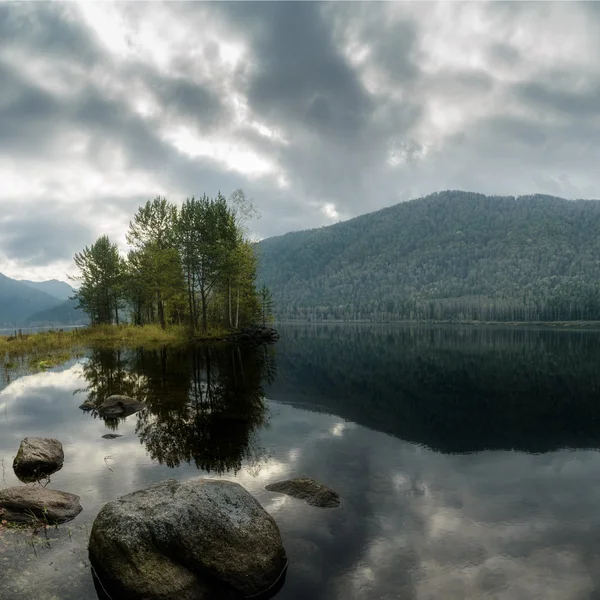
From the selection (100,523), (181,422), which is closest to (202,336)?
A: (181,422)

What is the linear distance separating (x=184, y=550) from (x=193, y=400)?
1714 cm

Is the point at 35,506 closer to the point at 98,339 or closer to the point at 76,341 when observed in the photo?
the point at 76,341

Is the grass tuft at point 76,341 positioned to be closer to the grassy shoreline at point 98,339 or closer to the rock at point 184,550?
the grassy shoreline at point 98,339

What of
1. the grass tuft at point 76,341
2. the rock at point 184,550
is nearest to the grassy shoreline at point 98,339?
the grass tuft at point 76,341

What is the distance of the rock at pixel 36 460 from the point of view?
47.1ft

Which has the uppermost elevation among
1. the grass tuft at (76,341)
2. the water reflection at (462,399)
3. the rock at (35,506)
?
the grass tuft at (76,341)

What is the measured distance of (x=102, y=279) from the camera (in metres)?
81.8

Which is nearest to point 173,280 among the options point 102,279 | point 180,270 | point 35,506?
point 180,270

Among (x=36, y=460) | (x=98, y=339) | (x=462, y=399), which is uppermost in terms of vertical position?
(x=98, y=339)

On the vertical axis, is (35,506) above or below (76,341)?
below

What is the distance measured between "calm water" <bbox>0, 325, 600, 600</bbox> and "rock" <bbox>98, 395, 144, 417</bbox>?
987 millimetres

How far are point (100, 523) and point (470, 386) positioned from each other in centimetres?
3082

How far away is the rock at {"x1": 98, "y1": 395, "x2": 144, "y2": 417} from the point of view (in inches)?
871

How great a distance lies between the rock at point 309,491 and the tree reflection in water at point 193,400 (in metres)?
2.12
